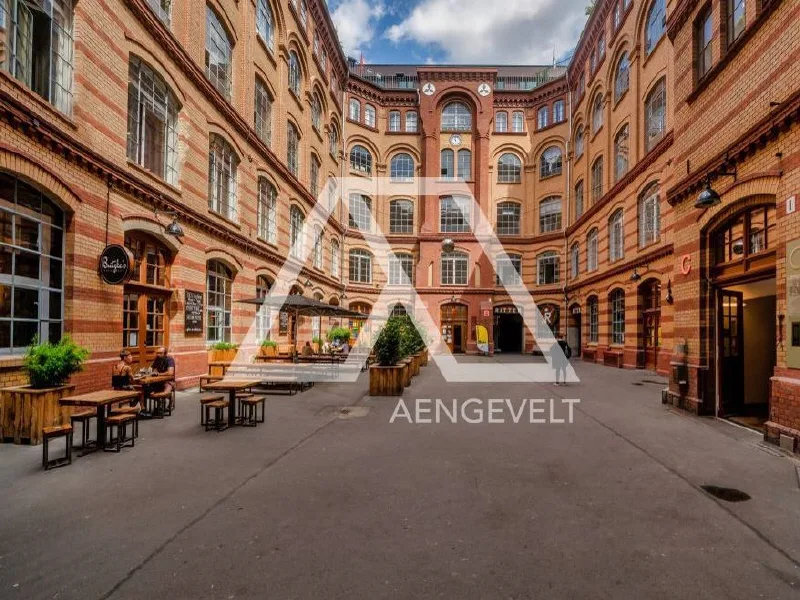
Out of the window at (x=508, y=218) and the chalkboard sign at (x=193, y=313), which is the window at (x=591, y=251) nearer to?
the window at (x=508, y=218)

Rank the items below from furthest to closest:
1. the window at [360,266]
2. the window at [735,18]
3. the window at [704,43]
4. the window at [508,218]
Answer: the window at [508,218] < the window at [360,266] < the window at [704,43] < the window at [735,18]

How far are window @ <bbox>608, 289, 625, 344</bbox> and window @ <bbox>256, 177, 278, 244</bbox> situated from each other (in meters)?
16.5

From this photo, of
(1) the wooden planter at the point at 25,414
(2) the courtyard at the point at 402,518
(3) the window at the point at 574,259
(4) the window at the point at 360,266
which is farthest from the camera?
(4) the window at the point at 360,266

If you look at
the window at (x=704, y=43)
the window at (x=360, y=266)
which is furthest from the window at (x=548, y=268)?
the window at (x=704, y=43)

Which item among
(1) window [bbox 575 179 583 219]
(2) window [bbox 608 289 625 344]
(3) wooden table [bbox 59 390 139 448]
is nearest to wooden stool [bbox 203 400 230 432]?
(3) wooden table [bbox 59 390 139 448]

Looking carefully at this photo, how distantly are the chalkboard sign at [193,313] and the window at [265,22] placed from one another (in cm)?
1115

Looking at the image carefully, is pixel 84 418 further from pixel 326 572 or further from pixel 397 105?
pixel 397 105

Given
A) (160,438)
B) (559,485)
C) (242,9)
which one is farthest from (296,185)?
(559,485)

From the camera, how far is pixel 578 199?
2773cm

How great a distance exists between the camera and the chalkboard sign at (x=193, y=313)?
489 inches

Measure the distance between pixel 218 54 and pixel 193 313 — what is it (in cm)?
881

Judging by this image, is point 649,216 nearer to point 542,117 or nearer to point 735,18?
point 735,18

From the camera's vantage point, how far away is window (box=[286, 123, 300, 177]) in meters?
20.3

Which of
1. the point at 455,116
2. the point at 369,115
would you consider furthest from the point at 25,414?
the point at 455,116
